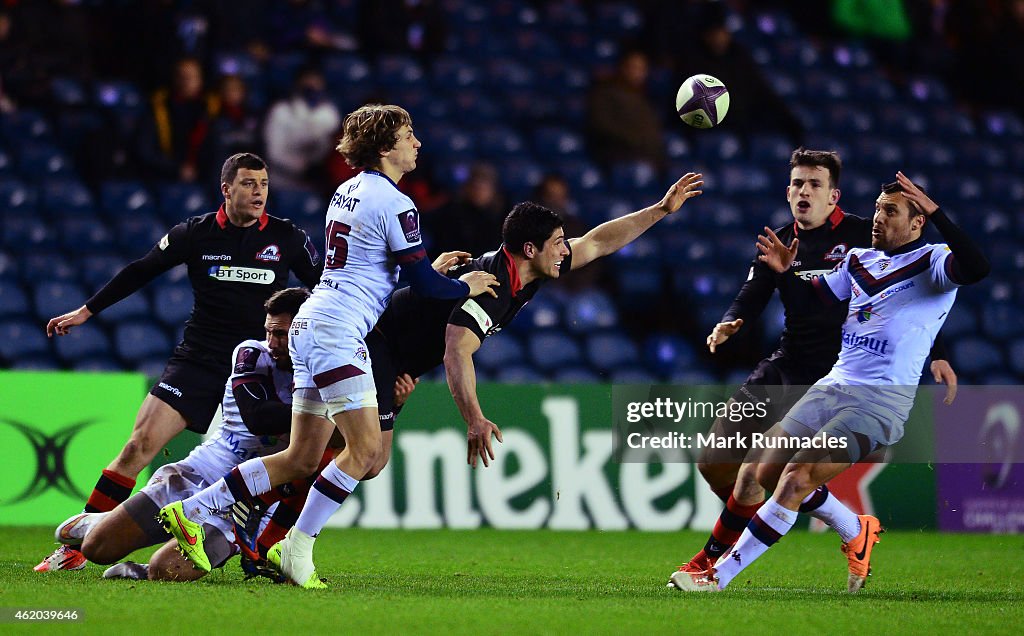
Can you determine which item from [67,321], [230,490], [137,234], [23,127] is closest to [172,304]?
[137,234]

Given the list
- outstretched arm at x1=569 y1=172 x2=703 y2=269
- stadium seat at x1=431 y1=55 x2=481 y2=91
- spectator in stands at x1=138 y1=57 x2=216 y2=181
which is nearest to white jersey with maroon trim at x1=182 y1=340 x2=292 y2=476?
outstretched arm at x1=569 y1=172 x2=703 y2=269

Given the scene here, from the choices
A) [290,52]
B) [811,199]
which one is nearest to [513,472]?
[811,199]

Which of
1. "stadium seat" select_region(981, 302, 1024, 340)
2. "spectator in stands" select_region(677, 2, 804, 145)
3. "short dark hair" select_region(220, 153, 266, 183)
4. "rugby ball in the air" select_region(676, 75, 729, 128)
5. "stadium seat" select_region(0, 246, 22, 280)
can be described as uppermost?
"spectator in stands" select_region(677, 2, 804, 145)

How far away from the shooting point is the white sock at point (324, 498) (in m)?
6.11

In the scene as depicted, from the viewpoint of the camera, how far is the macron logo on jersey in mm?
6121

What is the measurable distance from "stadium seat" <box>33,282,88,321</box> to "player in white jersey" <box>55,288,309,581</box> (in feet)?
14.9

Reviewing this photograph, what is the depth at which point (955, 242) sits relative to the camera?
622 cm

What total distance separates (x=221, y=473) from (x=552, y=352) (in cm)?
539

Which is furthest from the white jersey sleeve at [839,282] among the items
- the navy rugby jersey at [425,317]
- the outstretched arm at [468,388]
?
the outstretched arm at [468,388]

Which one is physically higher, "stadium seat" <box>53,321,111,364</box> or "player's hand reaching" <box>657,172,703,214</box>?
"player's hand reaching" <box>657,172,703,214</box>

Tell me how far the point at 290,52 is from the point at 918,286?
29.4ft

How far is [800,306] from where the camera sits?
294 inches

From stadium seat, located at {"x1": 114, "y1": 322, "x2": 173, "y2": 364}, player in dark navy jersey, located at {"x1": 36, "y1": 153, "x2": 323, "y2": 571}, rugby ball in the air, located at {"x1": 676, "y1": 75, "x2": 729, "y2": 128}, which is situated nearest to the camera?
player in dark navy jersey, located at {"x1": 36, "y1": 153, "x2": 323, "y2": 571}

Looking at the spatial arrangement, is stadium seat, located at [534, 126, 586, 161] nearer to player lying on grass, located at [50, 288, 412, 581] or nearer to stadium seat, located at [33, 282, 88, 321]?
stadium seat, located at [33, 282, 88, 321]
